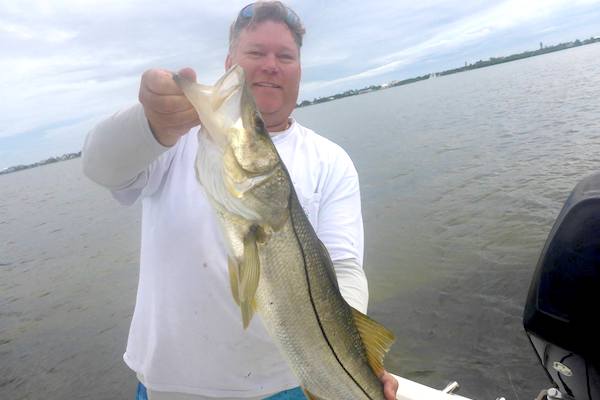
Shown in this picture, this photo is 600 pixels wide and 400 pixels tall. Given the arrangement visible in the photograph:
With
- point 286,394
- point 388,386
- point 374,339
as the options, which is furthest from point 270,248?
point 286,394

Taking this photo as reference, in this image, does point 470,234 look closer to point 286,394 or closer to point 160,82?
point 286,394

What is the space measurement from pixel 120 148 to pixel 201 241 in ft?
2.23

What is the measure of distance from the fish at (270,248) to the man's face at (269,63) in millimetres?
846

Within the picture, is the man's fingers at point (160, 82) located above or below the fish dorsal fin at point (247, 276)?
above

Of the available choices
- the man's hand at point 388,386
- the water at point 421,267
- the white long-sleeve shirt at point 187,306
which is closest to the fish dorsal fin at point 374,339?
the man's hand at point 388,386

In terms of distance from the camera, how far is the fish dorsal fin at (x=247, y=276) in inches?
78.8

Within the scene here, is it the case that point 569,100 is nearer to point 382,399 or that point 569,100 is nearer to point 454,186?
point 454,186

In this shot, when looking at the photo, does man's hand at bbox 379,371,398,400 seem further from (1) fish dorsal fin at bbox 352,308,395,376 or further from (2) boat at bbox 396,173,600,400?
(2) boat at bbox 396,173,600,400

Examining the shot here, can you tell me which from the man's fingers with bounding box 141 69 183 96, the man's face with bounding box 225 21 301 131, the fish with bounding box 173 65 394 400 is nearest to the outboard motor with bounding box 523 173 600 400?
the fish with bounding box 173 65 394 400

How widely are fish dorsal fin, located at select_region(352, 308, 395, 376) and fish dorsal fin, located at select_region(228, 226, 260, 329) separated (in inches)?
24.2

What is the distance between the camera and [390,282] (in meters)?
9.84

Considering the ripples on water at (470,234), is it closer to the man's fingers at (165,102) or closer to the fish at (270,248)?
the fish at (270,248)

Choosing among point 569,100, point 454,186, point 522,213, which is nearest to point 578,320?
point 522,213

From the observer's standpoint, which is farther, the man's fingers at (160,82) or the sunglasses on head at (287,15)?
the sunglasses on head at (287,15)
